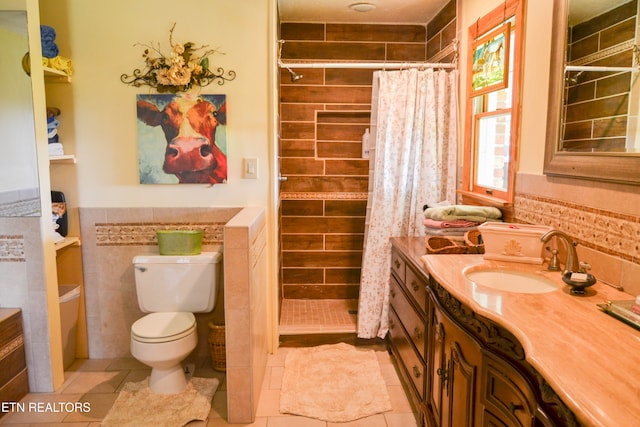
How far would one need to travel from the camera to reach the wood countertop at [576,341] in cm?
92

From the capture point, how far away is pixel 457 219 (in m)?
2.63

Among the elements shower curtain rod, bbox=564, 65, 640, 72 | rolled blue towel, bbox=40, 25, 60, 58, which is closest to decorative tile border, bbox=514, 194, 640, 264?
shower curtain rod, bbox=564, 65, 640, 72

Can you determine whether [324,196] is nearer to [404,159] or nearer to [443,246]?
[404,159]

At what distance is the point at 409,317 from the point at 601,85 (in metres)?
1.40

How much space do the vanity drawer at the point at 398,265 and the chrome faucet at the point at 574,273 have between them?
3.26 ft

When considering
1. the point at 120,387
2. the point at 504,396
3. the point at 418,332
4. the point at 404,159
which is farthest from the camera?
the point at 404,159

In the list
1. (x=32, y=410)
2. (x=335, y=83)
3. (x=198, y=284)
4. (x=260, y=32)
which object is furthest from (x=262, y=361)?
(x=335, y=83)

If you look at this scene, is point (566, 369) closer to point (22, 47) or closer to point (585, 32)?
point (585, 32)

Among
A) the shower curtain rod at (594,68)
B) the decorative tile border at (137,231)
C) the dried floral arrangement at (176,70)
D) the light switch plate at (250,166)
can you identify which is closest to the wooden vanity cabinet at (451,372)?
the shower curtain rod at (594,68)

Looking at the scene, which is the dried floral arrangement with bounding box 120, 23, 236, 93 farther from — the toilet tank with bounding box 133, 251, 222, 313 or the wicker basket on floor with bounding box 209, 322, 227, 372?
the wicker basket on floor with bounding box 209, 322, 227, 372

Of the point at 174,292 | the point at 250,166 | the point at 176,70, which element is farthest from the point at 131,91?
the point at 174,292

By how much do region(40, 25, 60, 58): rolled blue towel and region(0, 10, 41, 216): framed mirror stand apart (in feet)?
0.62

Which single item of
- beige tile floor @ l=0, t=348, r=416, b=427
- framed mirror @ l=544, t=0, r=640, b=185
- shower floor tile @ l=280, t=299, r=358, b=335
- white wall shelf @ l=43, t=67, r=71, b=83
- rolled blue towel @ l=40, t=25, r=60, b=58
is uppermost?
rolled blue towel @ l=40, t=25, r=60, b=58

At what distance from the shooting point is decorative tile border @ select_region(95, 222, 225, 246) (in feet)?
9.62
